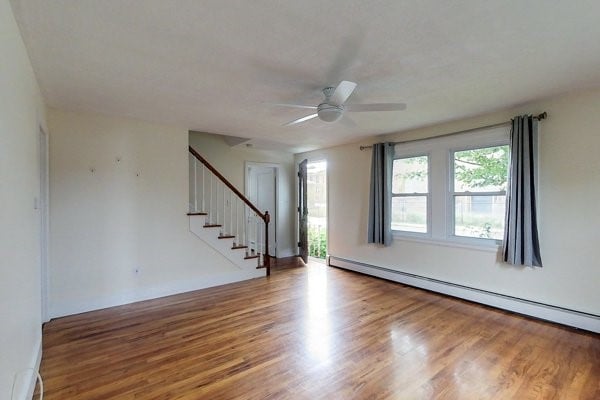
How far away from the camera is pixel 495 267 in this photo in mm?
3529

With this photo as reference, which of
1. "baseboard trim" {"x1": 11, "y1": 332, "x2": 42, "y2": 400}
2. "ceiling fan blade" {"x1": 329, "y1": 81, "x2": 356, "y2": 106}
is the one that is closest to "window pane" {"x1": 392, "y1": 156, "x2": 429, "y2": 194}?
"ceiling fan blade" {"x1": 329, "y1": 81, "x2": 356, "y2": 106}

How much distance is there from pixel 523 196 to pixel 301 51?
2.85 m

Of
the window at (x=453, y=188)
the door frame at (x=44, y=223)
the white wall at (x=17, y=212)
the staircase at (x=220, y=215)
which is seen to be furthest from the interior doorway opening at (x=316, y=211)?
the white wall at (x=17, y=212)

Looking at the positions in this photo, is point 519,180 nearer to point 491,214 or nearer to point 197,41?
point 491,214

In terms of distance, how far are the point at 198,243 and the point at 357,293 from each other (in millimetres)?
2413

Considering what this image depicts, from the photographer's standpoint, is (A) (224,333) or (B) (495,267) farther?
(B) (495,267)

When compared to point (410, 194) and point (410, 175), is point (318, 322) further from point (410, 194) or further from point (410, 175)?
point (410, 175)

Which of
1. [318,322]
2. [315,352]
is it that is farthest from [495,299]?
[315,352]

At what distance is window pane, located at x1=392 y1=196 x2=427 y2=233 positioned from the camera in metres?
4.35

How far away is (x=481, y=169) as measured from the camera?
371 centimetres

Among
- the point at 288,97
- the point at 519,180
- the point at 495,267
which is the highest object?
the point at 288,97

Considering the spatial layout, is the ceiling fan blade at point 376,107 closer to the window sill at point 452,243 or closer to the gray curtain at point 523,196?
the gray curtain at point 523,196

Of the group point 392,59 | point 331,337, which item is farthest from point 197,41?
point 331,337

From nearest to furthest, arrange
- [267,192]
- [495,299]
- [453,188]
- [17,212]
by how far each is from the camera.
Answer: [17,212] < [495,299] < [453,188] < [267,192]
